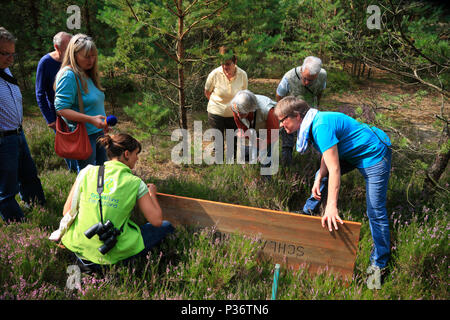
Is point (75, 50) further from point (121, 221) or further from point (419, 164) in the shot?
point (419, 164)

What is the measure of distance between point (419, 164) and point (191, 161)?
304 centimetres

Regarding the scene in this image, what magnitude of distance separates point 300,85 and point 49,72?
9.84 ft

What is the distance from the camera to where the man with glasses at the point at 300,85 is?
400 cm

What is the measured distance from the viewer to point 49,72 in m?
3.34

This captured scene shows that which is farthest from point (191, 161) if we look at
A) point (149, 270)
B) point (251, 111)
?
point (149, 270)

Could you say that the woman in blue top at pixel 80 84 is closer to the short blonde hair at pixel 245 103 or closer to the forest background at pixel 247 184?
the forest background at pixel 247 184

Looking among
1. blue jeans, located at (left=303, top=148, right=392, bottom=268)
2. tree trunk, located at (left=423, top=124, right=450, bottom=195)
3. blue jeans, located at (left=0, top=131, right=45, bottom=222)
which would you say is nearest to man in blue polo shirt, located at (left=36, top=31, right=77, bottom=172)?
blue jeans, located at (left=0, top=131, right=45, bottom=222)

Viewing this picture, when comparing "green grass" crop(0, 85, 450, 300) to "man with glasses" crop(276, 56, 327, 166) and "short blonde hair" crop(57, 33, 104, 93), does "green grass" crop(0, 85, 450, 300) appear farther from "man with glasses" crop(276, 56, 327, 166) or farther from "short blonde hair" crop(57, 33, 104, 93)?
"short blonde hair" crop(57, 33, 104, 93)

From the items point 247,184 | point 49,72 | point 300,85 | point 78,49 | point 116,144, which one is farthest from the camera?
point 300,85

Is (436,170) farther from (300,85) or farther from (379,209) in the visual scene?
(300,85)

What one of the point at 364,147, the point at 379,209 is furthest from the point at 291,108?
the point at 379,209

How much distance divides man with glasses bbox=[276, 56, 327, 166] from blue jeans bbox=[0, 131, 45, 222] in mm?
2865

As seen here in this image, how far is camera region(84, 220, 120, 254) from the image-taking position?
214 cm

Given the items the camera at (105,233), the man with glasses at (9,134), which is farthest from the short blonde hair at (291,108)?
the man with glasses at (9,134)
